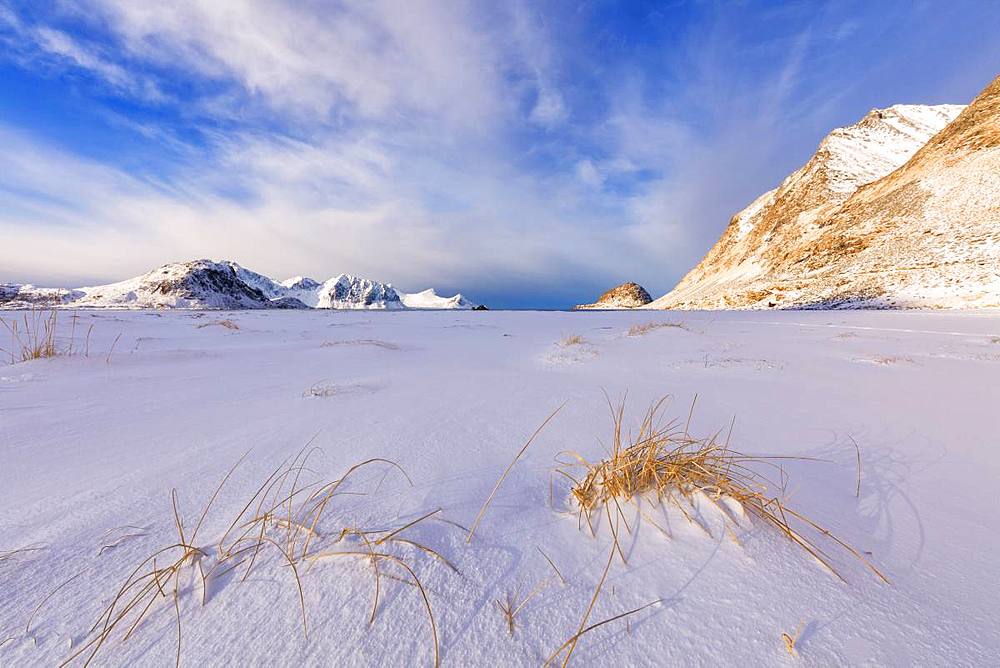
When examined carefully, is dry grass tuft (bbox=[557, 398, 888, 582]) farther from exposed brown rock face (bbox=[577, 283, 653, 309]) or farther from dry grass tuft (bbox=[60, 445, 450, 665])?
exposed brown rock face (bbox=[577, 283, 653, 309])

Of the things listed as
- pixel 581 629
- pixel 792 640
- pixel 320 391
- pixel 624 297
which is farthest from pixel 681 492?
pixel 624 297

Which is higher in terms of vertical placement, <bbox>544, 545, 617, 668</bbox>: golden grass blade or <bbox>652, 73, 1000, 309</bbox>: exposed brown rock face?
<bbox>652, 73, 1000, 309</bbox>: exposed brown rock face

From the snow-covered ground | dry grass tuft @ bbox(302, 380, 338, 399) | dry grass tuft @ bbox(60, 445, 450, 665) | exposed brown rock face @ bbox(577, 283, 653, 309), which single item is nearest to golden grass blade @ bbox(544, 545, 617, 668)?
the snow-covered ground

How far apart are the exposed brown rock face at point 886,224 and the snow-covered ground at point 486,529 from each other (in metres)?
17.1

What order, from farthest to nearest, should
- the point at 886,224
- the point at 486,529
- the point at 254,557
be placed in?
the point at 886,224
the point at 486,529
the point at 254,557

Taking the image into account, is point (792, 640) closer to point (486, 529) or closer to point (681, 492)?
point (681, 492)

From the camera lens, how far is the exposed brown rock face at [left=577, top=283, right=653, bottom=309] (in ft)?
167

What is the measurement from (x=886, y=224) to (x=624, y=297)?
1304 inches

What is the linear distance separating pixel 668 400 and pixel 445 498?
138 cm

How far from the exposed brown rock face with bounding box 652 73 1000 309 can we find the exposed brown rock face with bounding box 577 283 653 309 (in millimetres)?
16946

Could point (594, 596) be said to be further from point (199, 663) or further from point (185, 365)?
point (185, 365)

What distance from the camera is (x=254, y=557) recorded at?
67 cm

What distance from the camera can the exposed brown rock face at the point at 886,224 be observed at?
49.4 ft

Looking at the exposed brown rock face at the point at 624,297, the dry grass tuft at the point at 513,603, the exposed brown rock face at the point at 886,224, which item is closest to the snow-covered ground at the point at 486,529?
the dry grass tuft at the point at 513,603
